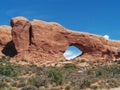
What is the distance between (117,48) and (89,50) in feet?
16.2

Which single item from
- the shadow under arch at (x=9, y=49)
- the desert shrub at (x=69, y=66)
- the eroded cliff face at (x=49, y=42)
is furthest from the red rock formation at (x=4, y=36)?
the desert shrub at (x=69, y=66)

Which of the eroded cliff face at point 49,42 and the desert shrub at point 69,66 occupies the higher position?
the eroded cliff face at point 49,42

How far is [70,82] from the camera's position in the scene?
31.0 metres

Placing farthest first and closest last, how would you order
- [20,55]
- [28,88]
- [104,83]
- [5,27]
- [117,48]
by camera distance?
[5,27], [117,48], [20,55], [104,83], [28,88]

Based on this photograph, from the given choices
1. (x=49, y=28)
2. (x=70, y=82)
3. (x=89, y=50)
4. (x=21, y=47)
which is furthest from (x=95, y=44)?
(x=70, y=82)

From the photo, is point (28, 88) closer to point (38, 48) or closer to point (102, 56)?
point (38, 48)

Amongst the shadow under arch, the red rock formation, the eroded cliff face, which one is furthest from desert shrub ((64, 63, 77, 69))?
the red rock formation

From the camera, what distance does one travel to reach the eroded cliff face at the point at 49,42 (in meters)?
60.8

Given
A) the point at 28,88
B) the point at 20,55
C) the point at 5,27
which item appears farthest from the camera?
the point at 5,27

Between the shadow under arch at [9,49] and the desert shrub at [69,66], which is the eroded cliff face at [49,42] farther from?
the desert shrub at [69,66]

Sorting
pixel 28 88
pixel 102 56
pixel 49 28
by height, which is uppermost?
pixel 49 28

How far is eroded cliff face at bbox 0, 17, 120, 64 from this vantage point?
60.8 metres

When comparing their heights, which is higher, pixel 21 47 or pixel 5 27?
pixel 5 27

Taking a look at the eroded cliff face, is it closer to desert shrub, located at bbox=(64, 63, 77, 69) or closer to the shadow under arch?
the shadow under arch
